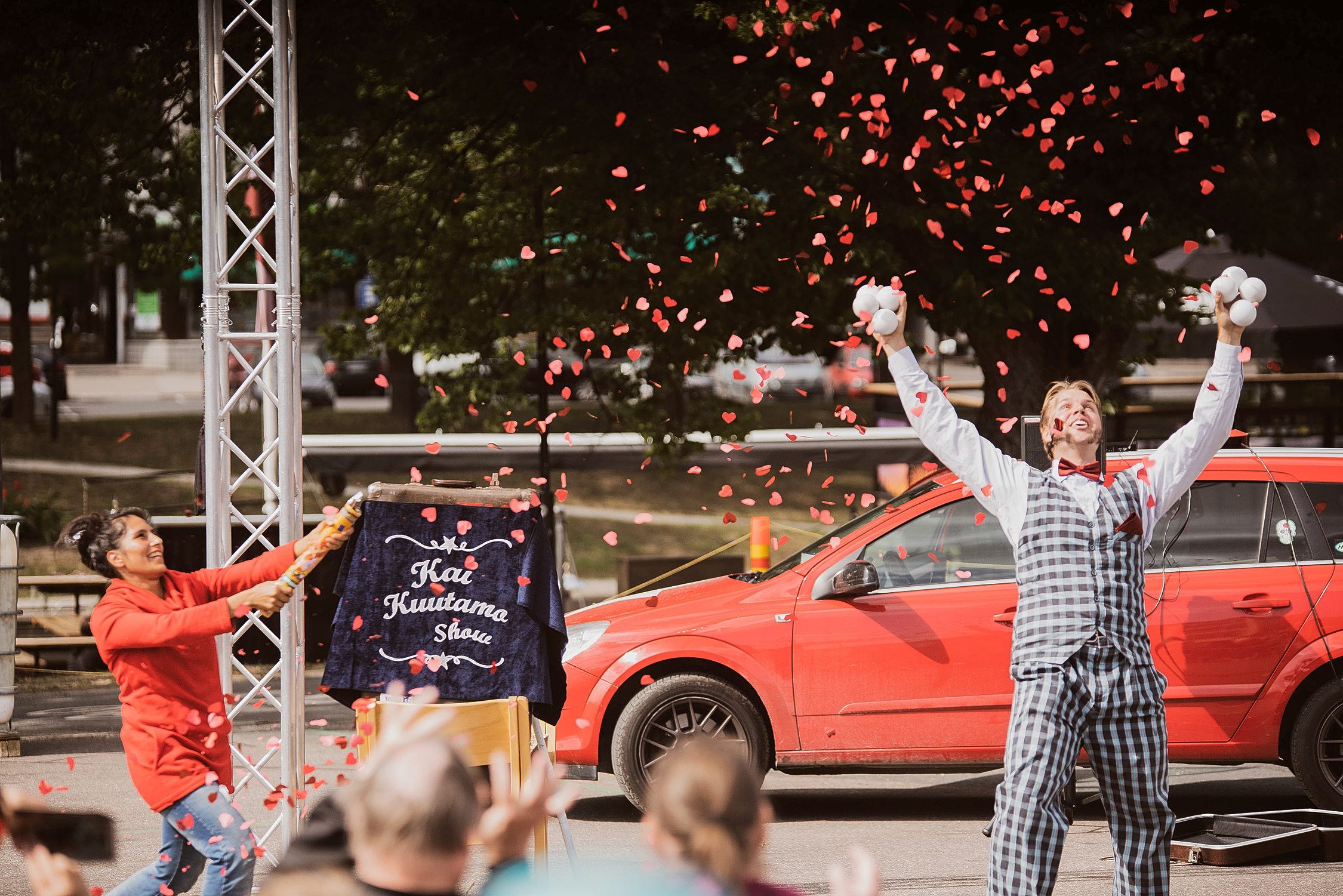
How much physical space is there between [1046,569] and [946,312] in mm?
6950

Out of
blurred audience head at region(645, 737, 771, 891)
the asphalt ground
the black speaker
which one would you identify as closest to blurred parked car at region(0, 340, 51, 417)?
the asphalt ground

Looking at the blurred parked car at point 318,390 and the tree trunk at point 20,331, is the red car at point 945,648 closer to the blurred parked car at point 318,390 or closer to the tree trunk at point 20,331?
the tree trunk at point 20,331

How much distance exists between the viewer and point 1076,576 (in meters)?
4.59

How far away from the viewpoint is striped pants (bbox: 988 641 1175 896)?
4.46 m

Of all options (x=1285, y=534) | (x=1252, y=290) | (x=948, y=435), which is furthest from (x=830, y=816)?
(x=1252, y=290)

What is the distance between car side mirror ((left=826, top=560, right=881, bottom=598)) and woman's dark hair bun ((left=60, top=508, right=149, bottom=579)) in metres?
3.75

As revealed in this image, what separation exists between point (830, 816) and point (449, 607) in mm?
3144

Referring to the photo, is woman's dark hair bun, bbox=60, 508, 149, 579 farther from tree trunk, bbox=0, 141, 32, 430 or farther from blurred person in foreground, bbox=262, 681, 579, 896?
tree trunk, bbox=0, 141, 32, 430

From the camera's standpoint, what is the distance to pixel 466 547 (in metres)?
5.48

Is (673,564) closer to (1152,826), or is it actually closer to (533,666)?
(533,666)

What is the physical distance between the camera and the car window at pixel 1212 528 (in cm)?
741

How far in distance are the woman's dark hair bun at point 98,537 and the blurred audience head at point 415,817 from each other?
2444 mm

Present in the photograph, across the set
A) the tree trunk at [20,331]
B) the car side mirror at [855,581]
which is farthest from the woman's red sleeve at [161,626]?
the tree trunk at [20,331]

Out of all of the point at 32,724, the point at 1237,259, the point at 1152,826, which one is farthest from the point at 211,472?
the point at 1237,259
